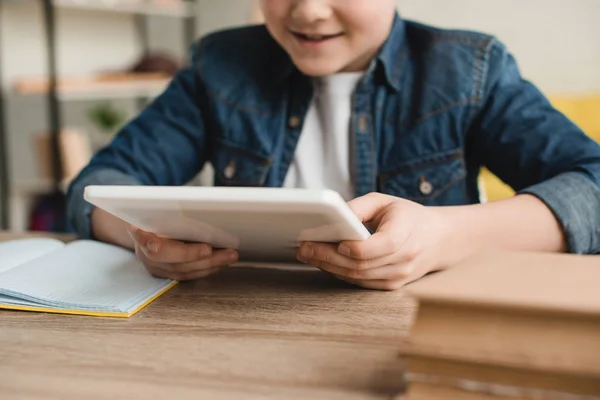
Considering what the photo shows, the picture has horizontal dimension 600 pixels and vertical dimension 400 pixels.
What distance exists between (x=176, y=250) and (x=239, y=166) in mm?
419

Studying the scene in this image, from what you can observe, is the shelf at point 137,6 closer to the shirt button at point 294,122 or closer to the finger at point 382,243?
the shirt button at point 294,122

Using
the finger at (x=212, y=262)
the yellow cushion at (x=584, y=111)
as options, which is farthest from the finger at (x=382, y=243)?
the yellow cushion at (x=584, y=111)

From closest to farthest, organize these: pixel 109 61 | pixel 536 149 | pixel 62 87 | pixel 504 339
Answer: pixel 504 339 → pixel 536 149 → pixel 62 87 → pixel 109 61

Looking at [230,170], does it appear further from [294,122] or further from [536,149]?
[536,149]

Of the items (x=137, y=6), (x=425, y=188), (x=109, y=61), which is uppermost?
(x=137, y=6)

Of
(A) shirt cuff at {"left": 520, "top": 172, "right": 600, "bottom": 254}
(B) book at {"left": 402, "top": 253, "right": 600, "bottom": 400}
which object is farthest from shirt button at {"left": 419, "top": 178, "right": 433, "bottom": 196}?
(B) book at {"left": 402, "top": 253, "right": 600, "bottom": 400}

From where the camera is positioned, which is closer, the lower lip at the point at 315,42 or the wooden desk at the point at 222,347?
the wooden desk at the point at 222,347

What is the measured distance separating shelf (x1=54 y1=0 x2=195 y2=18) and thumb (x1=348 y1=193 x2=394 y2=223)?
240 centimetres

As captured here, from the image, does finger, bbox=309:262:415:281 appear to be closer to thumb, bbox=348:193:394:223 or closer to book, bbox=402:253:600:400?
thumb, bbox=348:193:394:223

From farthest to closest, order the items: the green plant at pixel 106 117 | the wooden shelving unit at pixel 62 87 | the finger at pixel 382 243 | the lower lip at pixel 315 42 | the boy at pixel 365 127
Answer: the green plant at pixel 106 117 < the wooden shelving unit at pixel 62 87 < the lower lip at pixel 315 42 < the boy at pixel 365 127 < the finger at pixel 382 243

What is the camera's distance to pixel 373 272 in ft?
1.98

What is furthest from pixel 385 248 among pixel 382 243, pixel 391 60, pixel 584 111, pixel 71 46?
pixel 71 46

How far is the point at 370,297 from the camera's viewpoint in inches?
23.5

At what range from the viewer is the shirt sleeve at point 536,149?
0.73 m
